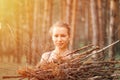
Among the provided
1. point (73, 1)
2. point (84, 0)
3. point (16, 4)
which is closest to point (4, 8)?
point (16, 4)

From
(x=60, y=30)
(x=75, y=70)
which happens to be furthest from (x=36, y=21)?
(x=75, y=70)

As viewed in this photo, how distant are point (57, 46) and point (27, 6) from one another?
8820 millimetres

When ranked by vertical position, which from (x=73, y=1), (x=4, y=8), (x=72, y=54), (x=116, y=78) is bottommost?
(x=116, y=78)

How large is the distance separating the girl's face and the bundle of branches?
654 millimetres

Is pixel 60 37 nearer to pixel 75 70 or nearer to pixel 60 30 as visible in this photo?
pixel 60 30

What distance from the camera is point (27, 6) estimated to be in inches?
496

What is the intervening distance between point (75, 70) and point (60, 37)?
86 centimetres

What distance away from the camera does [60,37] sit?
3871mm

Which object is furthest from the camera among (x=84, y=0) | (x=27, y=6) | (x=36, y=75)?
(x=84, y=0)

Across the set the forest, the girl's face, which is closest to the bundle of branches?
the girl's face

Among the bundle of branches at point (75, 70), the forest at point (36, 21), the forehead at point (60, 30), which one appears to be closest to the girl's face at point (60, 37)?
the forehead at point (60, 30)

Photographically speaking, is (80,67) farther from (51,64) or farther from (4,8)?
(4,8)

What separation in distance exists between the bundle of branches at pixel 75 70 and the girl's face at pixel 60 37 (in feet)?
2.15

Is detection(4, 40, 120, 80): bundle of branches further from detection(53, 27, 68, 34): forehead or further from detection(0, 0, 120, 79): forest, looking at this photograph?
detection(0, 0, 120, 79): forest
